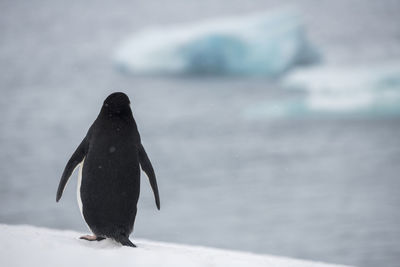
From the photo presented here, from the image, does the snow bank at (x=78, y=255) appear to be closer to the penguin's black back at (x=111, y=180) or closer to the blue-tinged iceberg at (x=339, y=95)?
the penguin's black back at (x=111, y=180)

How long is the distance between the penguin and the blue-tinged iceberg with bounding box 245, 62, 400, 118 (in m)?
11.7

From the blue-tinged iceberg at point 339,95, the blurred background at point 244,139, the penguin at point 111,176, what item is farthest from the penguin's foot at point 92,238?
the blue-tinged iceberg at point 339,95

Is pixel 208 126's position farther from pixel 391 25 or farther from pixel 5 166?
pixel 391 25

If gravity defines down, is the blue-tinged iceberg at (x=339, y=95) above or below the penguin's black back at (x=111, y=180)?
above

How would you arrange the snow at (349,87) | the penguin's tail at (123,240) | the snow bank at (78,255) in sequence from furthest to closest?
the snow at (349,87), the penguin's tail at (123,240), the snow bank at (78,255)

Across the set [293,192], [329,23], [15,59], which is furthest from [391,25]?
[15,59]

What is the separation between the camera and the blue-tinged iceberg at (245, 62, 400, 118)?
45.5ft

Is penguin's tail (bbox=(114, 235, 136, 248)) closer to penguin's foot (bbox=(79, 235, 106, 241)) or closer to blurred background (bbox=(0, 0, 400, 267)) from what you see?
penguin's foot (bbox=(79, 235, 106, 241))

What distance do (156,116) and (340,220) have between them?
27.7 ft

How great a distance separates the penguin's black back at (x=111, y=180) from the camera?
2215mm

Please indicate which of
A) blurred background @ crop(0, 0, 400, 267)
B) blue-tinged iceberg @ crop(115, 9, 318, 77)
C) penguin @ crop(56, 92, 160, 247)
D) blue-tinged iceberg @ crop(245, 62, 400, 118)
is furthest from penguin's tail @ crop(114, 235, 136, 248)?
blue-tinged iceberg @ crop(245, 62, 400, 118)

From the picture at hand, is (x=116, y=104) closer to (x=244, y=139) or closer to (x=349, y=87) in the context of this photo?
(x=349, y=87)

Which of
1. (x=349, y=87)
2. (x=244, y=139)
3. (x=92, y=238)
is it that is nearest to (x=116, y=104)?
(x=92, y=238)

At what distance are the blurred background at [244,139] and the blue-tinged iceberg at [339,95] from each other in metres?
0.05
